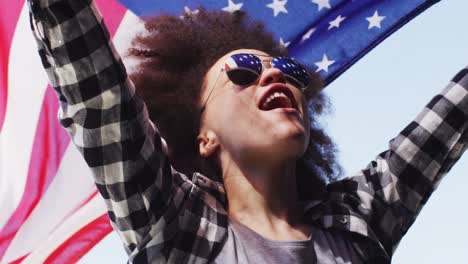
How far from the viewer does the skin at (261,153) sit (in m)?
2.46

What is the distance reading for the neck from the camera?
8.09 feet

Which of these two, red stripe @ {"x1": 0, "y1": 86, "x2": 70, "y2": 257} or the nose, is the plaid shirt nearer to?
the nose

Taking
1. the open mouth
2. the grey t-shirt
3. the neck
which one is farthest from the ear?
the grey t-shirt

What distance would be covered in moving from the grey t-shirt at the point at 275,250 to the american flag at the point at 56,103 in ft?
3.86

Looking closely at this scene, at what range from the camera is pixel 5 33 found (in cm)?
338

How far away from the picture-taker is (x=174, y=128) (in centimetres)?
303

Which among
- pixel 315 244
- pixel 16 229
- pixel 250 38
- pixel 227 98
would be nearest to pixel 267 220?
pixel 315 244

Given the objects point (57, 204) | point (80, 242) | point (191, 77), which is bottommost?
point (80, 242)

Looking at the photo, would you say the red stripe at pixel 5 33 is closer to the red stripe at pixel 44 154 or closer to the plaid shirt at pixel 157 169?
the red stripe at pixel 44 154

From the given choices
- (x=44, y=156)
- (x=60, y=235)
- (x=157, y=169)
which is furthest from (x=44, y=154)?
(x=157, y=169)

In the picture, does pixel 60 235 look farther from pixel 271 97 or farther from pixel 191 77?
pixel 271 97

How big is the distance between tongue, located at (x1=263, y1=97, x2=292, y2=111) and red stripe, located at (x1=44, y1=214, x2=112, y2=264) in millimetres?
1124

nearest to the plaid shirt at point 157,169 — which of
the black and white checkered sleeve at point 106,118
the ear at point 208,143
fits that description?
the black and white checkered sleeve at point 106,118

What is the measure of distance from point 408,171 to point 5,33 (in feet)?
6.58
